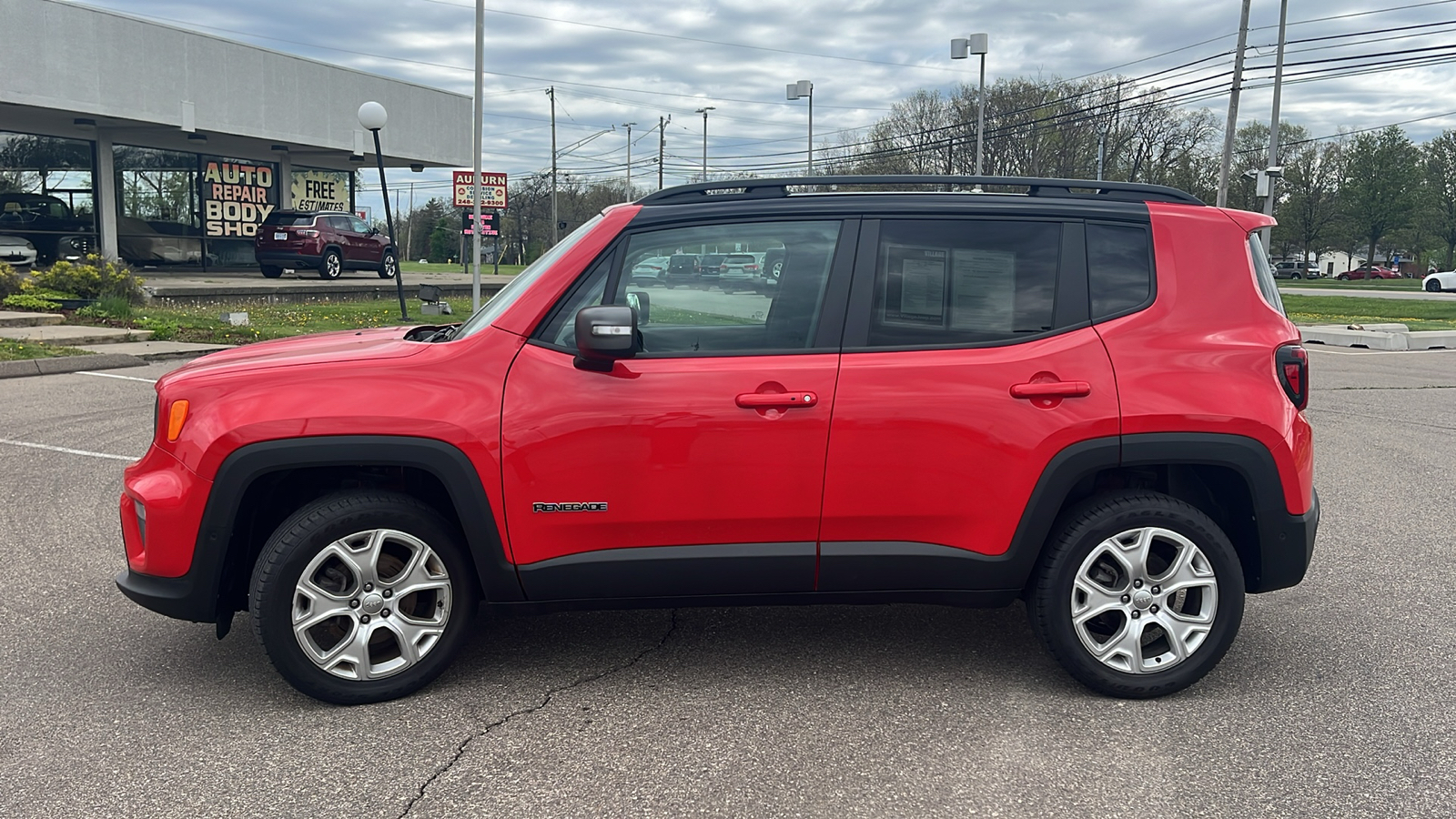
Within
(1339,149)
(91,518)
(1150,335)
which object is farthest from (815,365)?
(1339,149)

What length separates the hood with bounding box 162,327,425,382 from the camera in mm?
3748

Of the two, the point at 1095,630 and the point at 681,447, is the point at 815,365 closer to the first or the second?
the point at 681,447

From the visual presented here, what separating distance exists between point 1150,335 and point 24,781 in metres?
3.83

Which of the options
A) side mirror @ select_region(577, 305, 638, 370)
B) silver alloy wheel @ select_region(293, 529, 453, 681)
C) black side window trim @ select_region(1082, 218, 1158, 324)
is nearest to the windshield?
side mirror @ select_region(577, 305, 638, 370)

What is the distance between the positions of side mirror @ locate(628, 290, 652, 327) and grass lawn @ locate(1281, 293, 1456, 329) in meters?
23.9

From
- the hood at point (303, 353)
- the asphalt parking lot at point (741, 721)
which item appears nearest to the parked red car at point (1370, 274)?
the asphalt parking lot at point (741, 721)

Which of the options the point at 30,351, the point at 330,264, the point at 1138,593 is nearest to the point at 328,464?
the point at 1138,593

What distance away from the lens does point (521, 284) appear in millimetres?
3961

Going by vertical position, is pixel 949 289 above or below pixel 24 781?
above

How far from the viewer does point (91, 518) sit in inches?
245

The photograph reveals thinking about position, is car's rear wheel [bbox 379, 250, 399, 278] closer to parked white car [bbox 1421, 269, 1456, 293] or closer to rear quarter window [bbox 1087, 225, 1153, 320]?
rear quarter window [bbox 1087, 225, 1153, 320]

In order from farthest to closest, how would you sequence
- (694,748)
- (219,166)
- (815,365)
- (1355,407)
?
(219,166)
(1355,407)
(815,365)
(694,748)

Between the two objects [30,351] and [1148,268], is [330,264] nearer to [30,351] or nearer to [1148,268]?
[30,351]

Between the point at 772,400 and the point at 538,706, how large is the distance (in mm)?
1322
